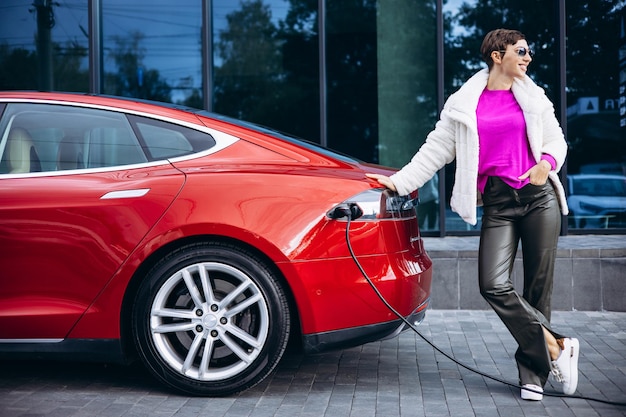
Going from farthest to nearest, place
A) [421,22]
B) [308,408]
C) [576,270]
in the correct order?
[421,22] → [576,270] → [308,408]

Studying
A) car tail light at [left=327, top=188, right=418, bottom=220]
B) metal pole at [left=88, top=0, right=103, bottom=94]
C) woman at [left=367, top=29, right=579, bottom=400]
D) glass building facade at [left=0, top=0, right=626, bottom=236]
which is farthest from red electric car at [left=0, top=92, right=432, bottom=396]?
metal pole at [left=88, top=0, right=103, bottom=94]

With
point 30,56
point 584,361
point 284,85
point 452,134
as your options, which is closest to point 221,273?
point 452,134

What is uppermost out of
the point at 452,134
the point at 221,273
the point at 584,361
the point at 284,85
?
the point at 284,85

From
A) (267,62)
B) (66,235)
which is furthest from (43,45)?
(66,235)

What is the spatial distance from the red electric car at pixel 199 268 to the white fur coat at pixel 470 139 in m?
0.31

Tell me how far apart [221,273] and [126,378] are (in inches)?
39.5

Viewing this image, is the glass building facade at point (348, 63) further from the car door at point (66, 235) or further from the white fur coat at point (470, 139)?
the car door at point (66, 235)

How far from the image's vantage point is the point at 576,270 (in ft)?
22.7

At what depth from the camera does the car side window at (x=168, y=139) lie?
14.2ft

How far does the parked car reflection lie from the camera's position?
8.27 meters

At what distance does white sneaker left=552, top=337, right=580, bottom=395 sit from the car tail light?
1.10 metres

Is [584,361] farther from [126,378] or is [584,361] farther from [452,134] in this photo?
[126,378]

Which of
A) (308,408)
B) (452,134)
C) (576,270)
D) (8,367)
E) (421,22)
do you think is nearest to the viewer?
(308,408)

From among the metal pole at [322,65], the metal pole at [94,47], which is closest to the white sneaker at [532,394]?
the metal pole at [322,65]
